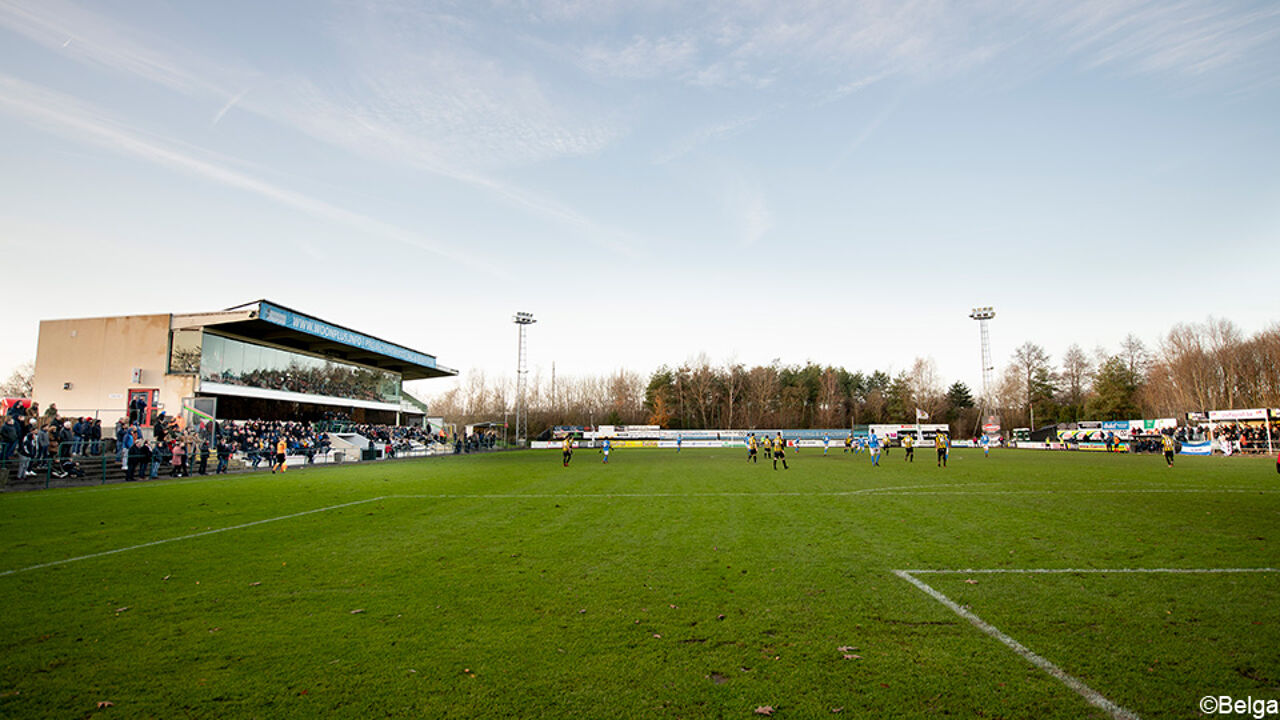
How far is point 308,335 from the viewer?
42844mm

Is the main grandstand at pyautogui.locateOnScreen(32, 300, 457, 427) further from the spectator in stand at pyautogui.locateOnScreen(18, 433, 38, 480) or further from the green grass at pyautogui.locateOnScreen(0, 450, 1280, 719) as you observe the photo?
the green grass at pyautogui.locateOnScreen(0, 450, 1280, 719)

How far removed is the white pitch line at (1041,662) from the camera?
3.65m

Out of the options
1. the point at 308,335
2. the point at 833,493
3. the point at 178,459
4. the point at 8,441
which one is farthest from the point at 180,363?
the point at 833,493

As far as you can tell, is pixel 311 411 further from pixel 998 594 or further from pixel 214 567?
pixel 998 594

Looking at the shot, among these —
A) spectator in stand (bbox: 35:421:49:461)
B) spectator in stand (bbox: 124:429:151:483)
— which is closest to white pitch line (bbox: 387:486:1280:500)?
spectator in stand (bbox: 124:429:151:483)

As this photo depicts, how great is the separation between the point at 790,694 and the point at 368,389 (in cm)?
5920

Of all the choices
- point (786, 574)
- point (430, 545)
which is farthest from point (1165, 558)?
point (430, 545)

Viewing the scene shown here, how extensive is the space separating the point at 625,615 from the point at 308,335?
44.5 m

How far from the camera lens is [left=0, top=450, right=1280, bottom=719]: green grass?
12.8 ft

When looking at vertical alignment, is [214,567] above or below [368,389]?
below

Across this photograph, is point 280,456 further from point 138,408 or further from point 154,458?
point 138,408

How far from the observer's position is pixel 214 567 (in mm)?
7594

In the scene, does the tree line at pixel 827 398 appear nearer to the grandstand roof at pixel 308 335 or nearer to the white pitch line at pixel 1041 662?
the grandstand roof at pixel 308 335

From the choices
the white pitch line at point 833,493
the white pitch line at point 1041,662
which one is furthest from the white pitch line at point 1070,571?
the white pitch line at point 833,493
